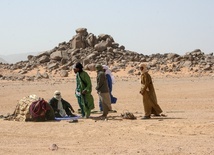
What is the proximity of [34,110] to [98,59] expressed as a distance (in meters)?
28.3

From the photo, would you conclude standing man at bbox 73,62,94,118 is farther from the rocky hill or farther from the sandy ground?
the rocky hill

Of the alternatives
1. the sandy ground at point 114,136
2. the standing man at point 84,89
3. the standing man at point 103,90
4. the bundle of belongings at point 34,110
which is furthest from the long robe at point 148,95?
the bundle of belongings at point 34,110

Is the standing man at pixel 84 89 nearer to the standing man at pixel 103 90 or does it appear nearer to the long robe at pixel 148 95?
the standing man at pixel 103 90

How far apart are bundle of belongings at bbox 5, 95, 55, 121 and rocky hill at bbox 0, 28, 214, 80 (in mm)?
23804

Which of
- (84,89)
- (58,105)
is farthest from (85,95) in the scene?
(58,105)

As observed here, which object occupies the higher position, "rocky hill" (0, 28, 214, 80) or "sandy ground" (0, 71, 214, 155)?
"rocky hill" (0, 28, 214, 80)

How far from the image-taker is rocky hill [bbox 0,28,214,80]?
122 feet

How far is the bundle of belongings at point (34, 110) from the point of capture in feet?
40.7

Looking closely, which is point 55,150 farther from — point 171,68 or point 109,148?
point 171,68

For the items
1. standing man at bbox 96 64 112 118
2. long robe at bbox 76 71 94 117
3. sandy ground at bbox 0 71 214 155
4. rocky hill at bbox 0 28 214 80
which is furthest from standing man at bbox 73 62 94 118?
rocky hill at bbox 0 28 214 80

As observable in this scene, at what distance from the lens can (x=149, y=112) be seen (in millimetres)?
12492

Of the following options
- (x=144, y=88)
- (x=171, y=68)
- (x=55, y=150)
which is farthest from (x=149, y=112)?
(x=171, y=68)

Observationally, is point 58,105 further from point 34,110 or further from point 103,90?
point 103,90

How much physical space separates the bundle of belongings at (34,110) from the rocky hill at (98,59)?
937 inches
